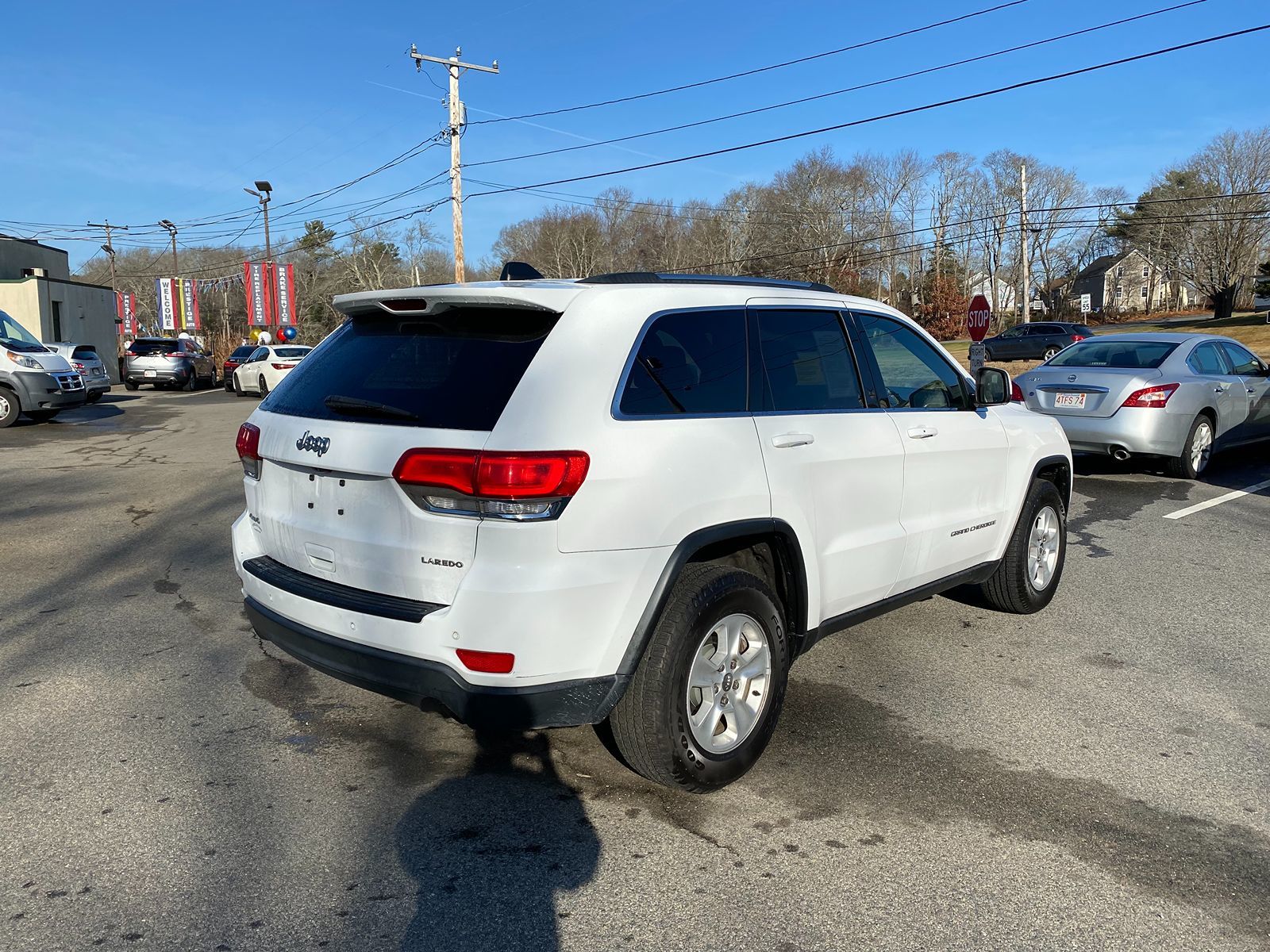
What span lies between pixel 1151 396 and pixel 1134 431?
39 cm

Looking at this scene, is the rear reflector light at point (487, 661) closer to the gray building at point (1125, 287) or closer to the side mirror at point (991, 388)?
the side mirror at point (991, 388)

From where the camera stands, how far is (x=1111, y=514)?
28.7 ft

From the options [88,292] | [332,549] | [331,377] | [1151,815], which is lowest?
[1151,815]

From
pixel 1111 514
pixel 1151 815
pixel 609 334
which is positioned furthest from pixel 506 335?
pixel 1111 514

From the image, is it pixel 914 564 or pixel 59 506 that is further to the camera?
pixel 59 506

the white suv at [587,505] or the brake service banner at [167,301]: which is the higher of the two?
the brake service banner at [167,301]

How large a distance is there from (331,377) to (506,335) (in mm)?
846

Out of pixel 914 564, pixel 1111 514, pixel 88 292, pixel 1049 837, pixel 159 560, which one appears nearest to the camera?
pixel 1049 837

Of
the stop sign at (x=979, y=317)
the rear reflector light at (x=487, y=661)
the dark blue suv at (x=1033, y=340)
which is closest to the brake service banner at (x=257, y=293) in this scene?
the dark blue suv at (x=1033, y=340)

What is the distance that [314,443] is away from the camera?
11.3ft

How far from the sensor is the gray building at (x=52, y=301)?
3048 centimetres

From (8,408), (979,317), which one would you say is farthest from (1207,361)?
(8,408)

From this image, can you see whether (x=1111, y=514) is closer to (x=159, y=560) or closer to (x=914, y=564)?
(x=914, y=564)

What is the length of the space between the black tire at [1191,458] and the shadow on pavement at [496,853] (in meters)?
8.67
